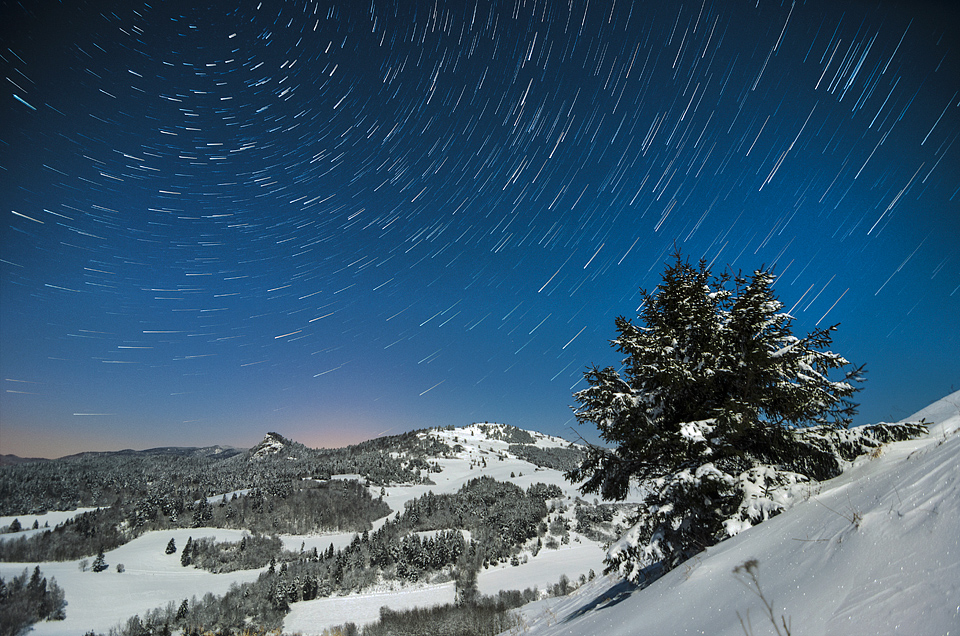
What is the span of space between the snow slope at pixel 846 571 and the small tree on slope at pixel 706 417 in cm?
227

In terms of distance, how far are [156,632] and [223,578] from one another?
22.5 metres

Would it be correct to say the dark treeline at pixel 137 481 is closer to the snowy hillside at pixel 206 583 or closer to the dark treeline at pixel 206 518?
the dark treeline at pixel 206 518

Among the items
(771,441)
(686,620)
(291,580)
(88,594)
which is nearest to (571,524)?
(291,580)

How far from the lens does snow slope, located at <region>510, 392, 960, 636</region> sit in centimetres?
224

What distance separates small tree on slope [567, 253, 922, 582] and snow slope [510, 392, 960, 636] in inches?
89.3

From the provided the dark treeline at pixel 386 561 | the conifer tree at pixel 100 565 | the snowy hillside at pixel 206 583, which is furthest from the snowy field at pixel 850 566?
the conifer tree at pixel 100 565

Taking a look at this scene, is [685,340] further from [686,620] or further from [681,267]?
[686,620]

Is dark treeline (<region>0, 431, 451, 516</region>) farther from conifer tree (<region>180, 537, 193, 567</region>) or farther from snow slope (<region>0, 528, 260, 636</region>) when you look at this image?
conifer tree (<region>180, 537, 193, 567</region>)

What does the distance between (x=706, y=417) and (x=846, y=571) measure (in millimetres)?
6566

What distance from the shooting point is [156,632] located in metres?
37.8

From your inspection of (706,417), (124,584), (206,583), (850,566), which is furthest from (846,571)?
(124,584)

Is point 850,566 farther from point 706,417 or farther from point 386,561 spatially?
point 386,561

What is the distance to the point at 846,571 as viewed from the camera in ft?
9.43

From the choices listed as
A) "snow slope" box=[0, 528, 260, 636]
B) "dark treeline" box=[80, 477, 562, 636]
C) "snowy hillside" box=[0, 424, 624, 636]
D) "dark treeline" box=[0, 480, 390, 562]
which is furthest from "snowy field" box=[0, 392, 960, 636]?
"dark treeline" box=[0, 480, 390, 562]
